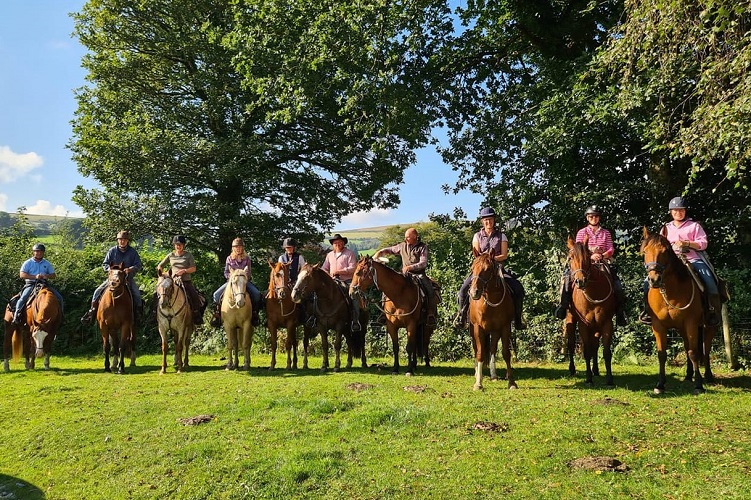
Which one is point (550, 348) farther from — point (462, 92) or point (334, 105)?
point (334, 105)

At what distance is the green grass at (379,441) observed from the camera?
5801 millimetres

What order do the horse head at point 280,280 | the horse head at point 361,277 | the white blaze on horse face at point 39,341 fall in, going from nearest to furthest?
the horse head at point 361,277 < the horse head at point 280,280 < the white blaze on horse face at point 39,341

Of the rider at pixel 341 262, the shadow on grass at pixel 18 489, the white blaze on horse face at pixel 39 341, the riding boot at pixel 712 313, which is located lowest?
the shadow on grass at pixel 18 489

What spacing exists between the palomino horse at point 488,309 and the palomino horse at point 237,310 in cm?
508

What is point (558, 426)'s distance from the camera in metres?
7.12

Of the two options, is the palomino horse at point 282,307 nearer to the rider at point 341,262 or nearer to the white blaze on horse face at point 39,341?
the rider at point 341,262

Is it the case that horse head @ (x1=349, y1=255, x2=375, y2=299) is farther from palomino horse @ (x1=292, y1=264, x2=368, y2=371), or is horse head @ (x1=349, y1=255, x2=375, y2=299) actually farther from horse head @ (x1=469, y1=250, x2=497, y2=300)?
horse head @ (x1=469, y1=250, x2=497, y2=300)

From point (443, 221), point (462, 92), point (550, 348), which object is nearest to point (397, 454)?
point (550, 348)

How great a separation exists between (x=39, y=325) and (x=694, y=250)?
1420 cm

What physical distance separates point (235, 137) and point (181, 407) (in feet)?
45.6

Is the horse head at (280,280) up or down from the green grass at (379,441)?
up

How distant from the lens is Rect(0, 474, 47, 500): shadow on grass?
21.3 ft

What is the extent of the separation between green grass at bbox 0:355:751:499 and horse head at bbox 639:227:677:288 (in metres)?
1.87

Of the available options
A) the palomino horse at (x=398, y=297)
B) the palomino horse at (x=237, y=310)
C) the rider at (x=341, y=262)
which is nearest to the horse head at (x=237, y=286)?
the palomino horse at (x=237, y=310)
